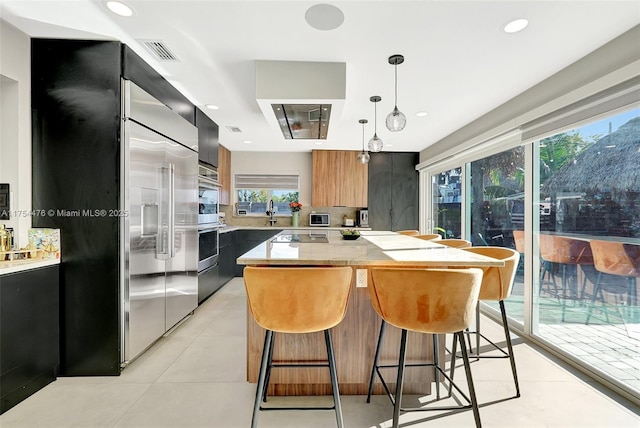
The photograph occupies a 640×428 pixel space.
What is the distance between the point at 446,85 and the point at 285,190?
3.96 m

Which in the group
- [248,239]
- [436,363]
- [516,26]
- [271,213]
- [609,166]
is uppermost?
[516,26]

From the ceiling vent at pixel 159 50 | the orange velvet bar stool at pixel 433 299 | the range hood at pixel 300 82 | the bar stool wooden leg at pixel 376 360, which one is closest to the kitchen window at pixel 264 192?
the range hood at pixel 300 82

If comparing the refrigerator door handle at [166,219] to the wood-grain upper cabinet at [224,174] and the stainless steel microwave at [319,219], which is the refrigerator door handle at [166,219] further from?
the stainless steel microwave at [319,219]

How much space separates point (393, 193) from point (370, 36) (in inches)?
169

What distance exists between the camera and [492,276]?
6.52 feet

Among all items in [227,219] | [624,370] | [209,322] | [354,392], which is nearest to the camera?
[354,392]

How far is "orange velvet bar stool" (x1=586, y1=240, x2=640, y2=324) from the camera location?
2043 millimetres

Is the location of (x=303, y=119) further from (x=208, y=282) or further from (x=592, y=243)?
(x=592, y=243)

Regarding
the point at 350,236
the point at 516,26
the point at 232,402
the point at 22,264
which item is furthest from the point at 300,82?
the point at 232,402

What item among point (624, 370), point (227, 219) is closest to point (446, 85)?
point (624, 370)

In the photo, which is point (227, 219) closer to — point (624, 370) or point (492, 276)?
point (492, 276)

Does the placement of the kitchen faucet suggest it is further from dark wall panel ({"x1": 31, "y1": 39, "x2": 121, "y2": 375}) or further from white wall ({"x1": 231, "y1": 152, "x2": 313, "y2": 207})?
dark wall panel ({"x1": 31, "y1": 39, "x2": 121, "y2": 375})

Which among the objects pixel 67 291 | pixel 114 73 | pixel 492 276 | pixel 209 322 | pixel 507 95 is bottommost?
pixel 209 322

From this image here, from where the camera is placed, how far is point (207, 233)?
384 centimetres
